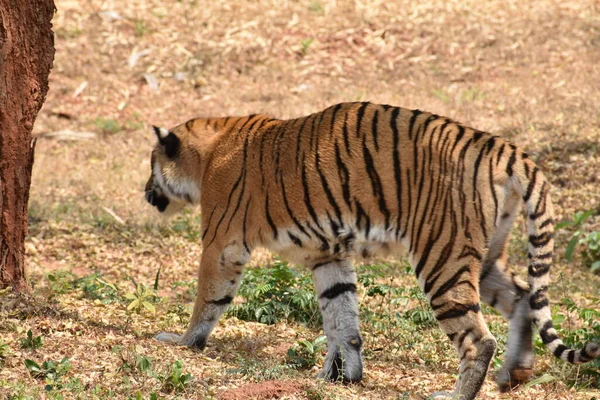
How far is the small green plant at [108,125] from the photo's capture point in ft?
42.2

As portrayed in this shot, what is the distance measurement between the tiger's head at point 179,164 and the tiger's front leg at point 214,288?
76cm

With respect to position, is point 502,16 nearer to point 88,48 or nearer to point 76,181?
point 88,48

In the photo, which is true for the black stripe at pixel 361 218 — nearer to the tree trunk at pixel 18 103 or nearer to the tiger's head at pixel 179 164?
the tiger's head at pixel 179 164

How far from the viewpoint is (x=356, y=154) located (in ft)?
18.3

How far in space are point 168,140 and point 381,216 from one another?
1.95 metres

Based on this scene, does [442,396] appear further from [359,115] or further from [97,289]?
[97,289]

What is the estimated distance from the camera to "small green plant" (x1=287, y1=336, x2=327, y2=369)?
19.1 ft

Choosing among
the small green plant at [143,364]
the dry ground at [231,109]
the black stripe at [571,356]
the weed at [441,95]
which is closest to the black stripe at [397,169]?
the dry ground at [231,109]

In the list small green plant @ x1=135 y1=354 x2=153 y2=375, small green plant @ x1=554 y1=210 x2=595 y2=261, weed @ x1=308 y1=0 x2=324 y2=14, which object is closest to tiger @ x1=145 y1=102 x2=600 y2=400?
small green plant @ x1=135 y1=354 x2=153 y2=375

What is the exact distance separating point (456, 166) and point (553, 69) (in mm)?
9628

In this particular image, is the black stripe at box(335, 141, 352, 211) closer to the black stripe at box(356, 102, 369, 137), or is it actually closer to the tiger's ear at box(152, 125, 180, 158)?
the black stripe at box(356, 102, 369, 137)

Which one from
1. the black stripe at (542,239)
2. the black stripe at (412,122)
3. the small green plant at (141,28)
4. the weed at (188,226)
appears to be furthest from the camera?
the small green plant at (141,28)

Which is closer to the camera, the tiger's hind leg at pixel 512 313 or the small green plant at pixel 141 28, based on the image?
the tiger's hind leg at pixel 512 313

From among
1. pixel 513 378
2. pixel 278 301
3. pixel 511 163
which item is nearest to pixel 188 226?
pixel 278 301
